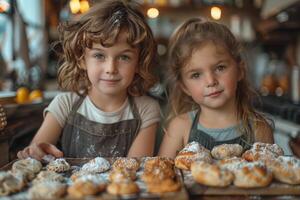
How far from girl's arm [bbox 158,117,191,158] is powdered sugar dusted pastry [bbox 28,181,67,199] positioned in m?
0.87

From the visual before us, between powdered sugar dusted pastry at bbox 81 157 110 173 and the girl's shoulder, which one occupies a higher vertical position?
the girl's shoulder

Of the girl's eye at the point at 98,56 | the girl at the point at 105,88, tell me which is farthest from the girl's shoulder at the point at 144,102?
the girl's eye at the point at 98,56

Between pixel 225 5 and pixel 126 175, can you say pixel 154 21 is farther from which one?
pixel 126 175

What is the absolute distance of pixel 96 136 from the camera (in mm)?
1695

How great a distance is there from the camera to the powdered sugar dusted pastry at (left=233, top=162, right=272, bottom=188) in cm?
87

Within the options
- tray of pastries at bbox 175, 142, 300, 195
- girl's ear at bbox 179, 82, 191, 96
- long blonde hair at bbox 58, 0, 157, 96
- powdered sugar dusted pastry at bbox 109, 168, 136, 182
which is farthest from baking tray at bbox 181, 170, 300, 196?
girl's ear at bbox 179, 82, 191, 96

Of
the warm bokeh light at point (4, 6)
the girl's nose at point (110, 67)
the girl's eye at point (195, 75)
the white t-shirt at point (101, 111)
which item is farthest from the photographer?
the warm bokeh light at point (4, 6)

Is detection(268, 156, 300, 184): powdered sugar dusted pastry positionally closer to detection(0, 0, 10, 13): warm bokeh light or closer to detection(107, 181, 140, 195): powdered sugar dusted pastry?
detection(107, 181, 140, 195): powdered sugar dusted pastry

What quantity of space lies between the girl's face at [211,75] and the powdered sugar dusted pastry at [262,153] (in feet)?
1.39

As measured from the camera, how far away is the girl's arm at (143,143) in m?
1.63

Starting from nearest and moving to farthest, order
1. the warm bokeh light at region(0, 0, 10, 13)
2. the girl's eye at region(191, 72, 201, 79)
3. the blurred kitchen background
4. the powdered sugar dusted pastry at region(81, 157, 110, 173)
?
the powdered sugar dusted pastry at region(81, 157, 110, 173)
the girl's eye at region(191, 72, 201, 79)
the blurred kitchen background
the warm bokeh light at region(0, 0, 10, 13)

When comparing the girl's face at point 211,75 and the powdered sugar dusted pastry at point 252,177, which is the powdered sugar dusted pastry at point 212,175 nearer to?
the powdered sugar dusted pastry at point 252,177

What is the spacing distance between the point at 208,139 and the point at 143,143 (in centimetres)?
30

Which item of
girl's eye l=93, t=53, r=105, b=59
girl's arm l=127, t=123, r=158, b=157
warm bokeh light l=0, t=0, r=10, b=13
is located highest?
warm bokeh light l=0, t=0, r=10, b=13
